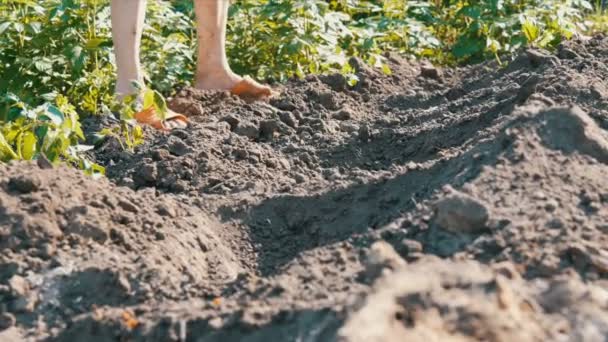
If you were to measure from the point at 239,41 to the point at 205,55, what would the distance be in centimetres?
74

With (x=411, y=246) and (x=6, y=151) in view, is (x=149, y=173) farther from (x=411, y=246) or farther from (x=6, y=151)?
(x=411, y=246)

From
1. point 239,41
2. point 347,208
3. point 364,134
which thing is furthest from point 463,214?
point 239,41

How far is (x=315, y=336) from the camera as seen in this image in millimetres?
2486

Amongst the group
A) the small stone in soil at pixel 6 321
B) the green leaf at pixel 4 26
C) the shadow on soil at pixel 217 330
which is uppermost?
the green leaf at pixel 4 26

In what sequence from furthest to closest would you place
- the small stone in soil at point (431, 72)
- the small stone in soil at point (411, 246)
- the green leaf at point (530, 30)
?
1. the green leaf at point (530, 30)
2. the small stone in soil at point (431, 72)
3. the small stone in soil at point (411, 246)

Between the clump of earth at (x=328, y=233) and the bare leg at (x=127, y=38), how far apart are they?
0.88 feet

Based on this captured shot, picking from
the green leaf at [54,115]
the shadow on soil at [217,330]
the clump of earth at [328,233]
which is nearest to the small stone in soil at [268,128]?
the clump of earth at [328,233]

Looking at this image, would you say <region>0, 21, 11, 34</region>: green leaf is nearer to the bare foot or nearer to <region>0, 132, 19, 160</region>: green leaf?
the bare foot

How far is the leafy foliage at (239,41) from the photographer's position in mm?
4902

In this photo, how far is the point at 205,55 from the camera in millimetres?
5637

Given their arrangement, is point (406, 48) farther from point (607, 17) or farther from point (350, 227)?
point (350, 227)

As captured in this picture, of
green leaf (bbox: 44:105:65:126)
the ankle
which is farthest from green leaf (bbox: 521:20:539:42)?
green leaf (bbox: 44:105:65:126)

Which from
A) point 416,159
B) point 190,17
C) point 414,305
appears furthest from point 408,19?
point 414,305

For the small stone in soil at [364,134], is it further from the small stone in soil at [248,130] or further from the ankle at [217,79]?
the ankle at [217,79]
